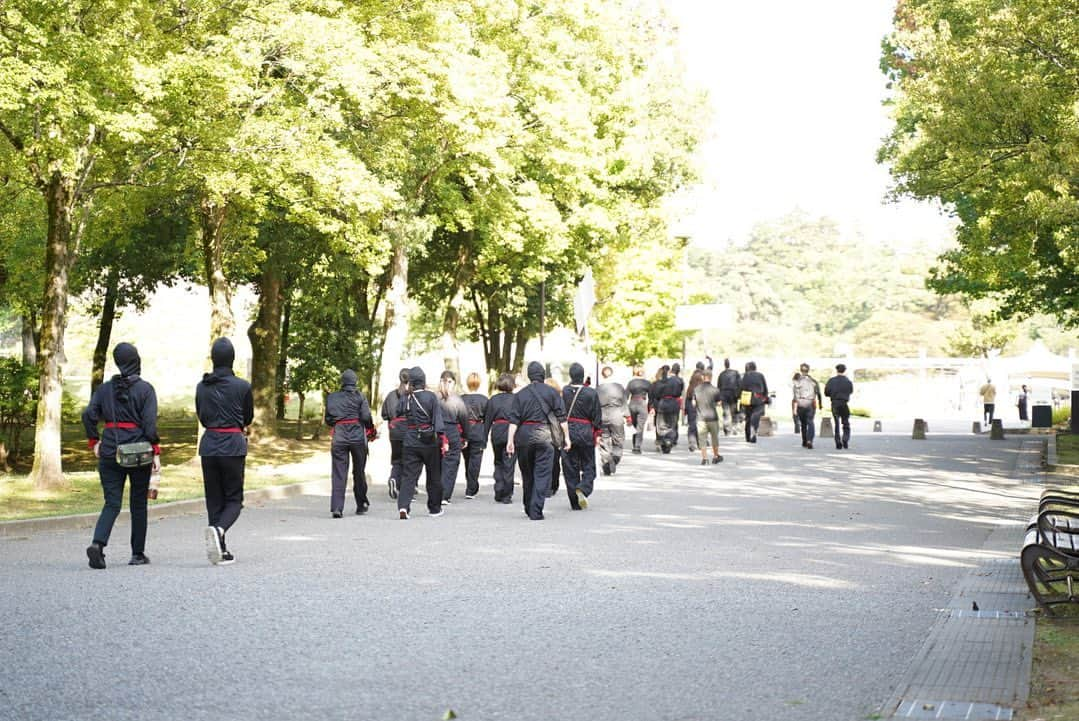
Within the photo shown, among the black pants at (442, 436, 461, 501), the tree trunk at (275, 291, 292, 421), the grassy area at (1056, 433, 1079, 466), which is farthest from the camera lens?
the tree trunk at (275, 291, 292, 421)

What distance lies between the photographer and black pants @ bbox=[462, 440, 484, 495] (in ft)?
60.7

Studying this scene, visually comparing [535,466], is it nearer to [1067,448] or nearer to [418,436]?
[418,436]

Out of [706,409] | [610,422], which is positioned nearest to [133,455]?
[610,422]

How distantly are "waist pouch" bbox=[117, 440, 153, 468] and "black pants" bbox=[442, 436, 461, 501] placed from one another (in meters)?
6.86

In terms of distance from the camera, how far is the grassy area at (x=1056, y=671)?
5.50 meters

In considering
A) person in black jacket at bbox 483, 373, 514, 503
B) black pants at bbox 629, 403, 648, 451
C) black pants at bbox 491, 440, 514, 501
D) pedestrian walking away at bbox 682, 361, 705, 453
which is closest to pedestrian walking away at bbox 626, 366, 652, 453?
black pants at bbox 629, 403, 648, 451

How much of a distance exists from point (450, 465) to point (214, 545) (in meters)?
6.84

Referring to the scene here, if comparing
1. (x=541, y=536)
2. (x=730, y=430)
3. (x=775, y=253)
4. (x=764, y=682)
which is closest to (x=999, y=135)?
(x=541, y=536)

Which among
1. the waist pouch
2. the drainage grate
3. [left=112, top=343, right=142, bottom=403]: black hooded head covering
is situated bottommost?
the drainage grate

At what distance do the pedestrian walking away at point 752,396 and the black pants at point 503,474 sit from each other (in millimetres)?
13922

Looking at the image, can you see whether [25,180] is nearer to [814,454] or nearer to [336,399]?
[336,399]

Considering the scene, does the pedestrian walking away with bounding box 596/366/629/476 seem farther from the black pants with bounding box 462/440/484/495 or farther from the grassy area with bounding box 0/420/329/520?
the grassy area with bounding box 0/420/329/520

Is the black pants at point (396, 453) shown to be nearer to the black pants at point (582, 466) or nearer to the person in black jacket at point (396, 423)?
the person in black jacket at point (396, 423)

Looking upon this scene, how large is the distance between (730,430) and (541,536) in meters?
23.3
